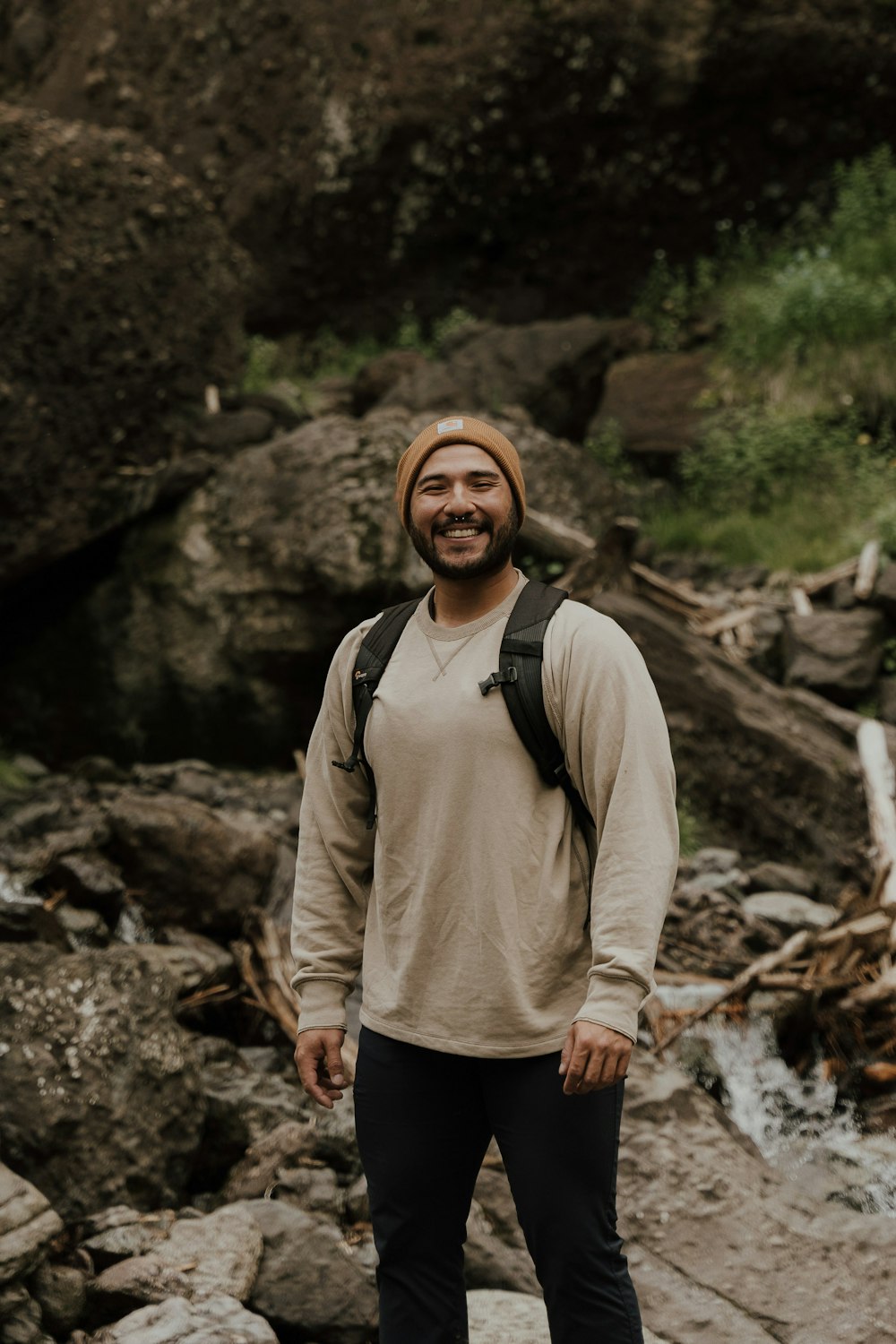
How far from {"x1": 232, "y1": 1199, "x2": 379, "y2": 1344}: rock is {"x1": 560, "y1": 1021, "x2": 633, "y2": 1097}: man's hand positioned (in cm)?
166

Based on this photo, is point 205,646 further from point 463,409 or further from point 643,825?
point 643,825

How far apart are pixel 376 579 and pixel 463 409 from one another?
9.39ft

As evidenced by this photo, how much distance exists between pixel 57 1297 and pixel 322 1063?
1276mm

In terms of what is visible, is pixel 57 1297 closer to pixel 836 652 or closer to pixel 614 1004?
pixel 614 1004

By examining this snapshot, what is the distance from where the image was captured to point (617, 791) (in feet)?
7.85

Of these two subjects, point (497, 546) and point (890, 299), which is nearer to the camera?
point (497, 546)

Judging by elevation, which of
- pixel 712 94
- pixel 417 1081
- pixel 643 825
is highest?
pixel 712 94

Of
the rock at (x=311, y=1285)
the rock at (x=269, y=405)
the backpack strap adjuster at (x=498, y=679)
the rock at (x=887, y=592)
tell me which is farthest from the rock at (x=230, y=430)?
the backpack strap adjuster at (x=498, y=679)

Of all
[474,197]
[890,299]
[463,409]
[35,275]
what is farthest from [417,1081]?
[474,197]

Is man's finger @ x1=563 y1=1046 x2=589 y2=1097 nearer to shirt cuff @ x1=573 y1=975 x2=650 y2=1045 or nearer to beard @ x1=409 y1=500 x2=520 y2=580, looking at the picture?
shirt cuff @ x1=573 y1=975 x2=650 y2=1045

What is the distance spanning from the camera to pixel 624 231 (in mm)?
14734

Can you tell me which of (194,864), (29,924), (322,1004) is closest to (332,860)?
(322,1004)

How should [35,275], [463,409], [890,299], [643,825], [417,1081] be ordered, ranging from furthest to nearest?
[890,299] → [463,409] → [35,275] → [417,1081] → [643,825]

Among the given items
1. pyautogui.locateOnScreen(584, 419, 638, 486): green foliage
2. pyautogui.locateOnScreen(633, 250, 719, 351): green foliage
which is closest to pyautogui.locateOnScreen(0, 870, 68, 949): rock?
pyautogui.locateOnScreen(584, 419, 638, 486): green foliage
